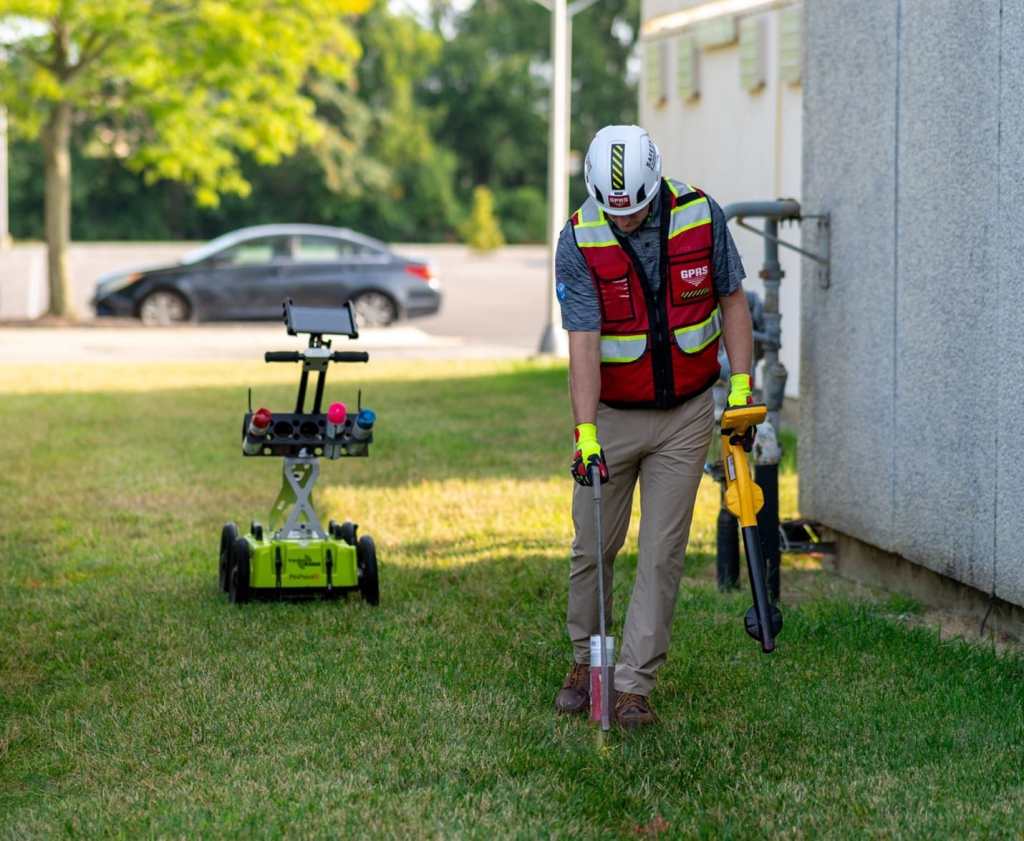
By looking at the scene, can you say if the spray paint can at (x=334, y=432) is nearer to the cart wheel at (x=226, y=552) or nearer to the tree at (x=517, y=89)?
the cart wheel at (x=226, y=552)

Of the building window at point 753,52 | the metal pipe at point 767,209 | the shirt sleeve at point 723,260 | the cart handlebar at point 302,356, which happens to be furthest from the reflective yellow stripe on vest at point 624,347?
the building window at point 753,52

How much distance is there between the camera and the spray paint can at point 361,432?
788 cm

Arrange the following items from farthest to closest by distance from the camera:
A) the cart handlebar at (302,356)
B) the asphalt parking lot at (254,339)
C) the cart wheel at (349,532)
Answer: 1. the asphalt parking lot at (254,339)
2. the cart wheel at (349,532)
3. the cart handlebar at (302,356)

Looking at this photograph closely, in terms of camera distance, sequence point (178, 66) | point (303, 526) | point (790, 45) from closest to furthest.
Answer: point (303, 526) < point (790, 45) < point (178, 66)

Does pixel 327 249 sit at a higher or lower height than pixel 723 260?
higher

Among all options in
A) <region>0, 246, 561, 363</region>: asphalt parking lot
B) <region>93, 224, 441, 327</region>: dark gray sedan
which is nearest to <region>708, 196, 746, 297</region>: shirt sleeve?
<region>0, 246, 561, 363</region>: asphalt parking lot

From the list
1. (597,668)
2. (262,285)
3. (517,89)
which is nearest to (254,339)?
(262,285)

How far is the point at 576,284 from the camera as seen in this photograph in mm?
6020

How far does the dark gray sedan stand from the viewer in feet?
90.4

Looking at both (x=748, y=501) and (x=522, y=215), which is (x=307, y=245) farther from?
(x=522, y=215)

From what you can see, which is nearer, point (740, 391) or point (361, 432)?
point (740, 391)

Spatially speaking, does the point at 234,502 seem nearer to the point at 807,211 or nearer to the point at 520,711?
the point at 807,211

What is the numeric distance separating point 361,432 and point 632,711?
2.34 metres

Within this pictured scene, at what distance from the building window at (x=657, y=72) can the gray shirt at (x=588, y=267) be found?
12.1m
